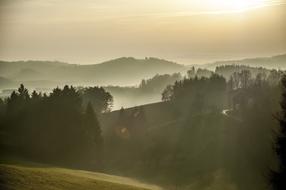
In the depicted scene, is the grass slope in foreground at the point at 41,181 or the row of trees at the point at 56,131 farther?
the row of trees at the point at 56,131

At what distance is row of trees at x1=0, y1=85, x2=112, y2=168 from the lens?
316 feet

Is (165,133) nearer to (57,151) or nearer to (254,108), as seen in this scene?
(254,108)

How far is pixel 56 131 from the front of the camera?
99.9m

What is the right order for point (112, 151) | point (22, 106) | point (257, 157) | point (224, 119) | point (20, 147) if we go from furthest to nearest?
point (224, 119) → point (112, 151) → point (22, 106) → point (257, 157) → point (20, 147)

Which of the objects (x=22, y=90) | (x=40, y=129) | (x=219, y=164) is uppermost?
(x=22, y=90)

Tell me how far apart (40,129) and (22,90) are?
27.2m

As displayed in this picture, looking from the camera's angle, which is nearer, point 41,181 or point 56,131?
point 41,181

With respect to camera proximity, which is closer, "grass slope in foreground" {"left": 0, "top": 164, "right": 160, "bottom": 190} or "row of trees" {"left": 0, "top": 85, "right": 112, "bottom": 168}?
"grass slope in foreground" {"left": 0, "top": 164, "right": 160, "bottom": 190}

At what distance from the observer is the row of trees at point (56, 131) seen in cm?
9638

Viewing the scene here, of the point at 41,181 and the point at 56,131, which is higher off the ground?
the point at 56,131

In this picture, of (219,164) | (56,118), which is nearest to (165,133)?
(219,164)

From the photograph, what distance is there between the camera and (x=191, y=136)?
124438mm

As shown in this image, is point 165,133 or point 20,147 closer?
point 20,147

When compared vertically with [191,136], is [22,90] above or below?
above
